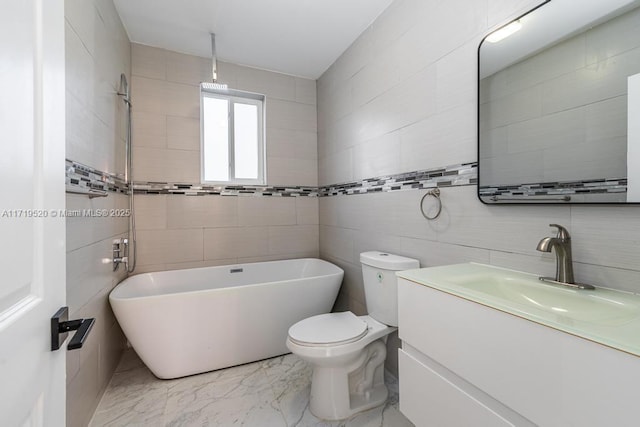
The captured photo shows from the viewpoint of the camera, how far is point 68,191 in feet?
4.08

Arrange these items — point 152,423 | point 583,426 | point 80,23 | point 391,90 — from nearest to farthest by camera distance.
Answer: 1. point 583,426
2. point 80,23
3. point 152,423
4. point 391,90

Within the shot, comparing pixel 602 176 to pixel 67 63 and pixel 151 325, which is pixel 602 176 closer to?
pixel 67 63

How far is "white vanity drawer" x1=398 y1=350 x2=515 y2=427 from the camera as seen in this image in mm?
894

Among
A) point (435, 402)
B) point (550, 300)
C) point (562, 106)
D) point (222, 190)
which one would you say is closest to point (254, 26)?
point (222, 190)

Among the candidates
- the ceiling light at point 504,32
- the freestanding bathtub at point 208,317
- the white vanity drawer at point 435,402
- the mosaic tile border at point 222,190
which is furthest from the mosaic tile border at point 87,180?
the ceiling light at point 504,32

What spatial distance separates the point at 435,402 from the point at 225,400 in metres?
1.30

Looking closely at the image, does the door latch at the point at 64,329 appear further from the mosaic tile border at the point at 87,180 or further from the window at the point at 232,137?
the window at the point at 232,137

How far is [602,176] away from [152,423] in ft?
7.83

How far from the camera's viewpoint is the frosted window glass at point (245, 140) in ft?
9.68

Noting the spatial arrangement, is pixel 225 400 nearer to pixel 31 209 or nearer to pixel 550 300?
pixel 31 209

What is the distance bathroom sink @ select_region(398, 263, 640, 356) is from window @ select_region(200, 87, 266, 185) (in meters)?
2.21

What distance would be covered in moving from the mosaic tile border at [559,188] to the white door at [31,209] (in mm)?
1568

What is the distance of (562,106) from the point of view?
108cm

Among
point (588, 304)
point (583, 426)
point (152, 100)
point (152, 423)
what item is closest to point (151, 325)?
point (152, 423)
